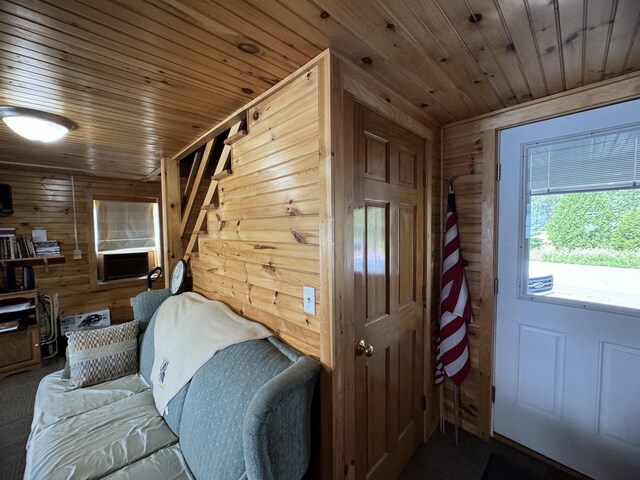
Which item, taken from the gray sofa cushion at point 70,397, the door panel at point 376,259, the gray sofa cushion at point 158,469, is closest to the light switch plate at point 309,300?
the door panel at point 376,259

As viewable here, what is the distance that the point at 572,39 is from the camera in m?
1.06

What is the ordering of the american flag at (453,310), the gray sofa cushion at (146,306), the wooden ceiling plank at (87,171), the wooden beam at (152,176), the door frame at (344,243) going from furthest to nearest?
the wooden beam at (152,176) < the wooden ceiling plank at (87,171) < the gray sofa cushion at (146,306) < the american flag at (453,310) < the door frame at (344,243)

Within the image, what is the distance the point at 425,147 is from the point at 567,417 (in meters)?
1.84

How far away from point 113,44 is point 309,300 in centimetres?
131

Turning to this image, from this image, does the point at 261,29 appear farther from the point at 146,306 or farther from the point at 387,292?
the point at 146,306

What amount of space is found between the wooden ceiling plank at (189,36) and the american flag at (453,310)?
4.77 feet

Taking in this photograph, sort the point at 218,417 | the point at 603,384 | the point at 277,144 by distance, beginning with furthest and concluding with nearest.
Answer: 1. the point at 603,384
2. the point at 277,144
3. the point at 218,417

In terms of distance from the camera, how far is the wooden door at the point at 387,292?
4.34 feet

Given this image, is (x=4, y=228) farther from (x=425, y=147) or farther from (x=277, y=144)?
(x=425, y=147)

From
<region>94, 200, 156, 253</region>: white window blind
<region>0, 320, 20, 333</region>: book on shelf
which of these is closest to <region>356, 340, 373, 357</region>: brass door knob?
<region>0, 320, 20, 333</region>: book on shelf

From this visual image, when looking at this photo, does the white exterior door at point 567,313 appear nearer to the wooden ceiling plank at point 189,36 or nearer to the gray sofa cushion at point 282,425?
the gray sofa cushion at point 282,425

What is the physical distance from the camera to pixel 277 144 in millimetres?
1369

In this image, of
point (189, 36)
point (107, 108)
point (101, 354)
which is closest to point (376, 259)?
point (189, 36)

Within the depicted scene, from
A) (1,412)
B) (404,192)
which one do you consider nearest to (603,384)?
(404,192)
